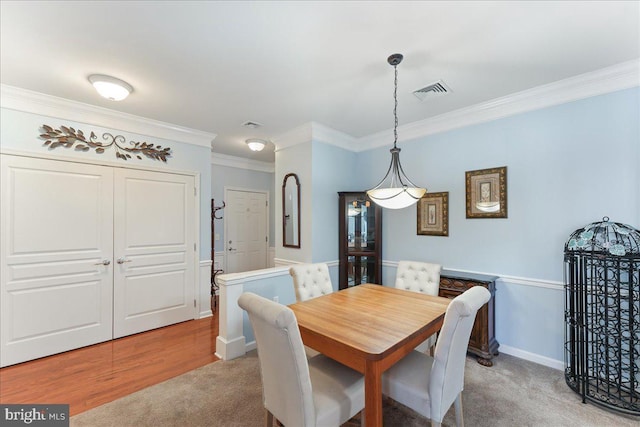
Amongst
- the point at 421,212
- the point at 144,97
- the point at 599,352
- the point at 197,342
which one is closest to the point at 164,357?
the point at 197,342

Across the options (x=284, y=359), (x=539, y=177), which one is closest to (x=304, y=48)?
(x=284, y=359)

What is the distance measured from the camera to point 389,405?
80.3 inches

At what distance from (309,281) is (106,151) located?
9.23 ft

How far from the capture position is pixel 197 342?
315cm

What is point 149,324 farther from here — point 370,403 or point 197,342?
point 370,403

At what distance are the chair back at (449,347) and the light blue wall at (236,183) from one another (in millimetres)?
4471

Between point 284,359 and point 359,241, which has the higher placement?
point 359,241

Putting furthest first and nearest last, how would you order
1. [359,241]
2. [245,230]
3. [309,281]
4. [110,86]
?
[245,230] → [359,241] → [309,281] → [110,86]

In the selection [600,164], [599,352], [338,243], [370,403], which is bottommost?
[599,352]

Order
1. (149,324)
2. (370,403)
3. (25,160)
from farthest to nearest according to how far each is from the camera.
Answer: (149,324) < (25,160) < (370,403)

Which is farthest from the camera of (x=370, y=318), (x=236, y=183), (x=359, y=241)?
(x=236, y=183)

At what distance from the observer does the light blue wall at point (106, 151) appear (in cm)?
266

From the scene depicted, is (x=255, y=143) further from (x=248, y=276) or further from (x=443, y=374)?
(x=443, y=374)

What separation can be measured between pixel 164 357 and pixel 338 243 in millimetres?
2412
